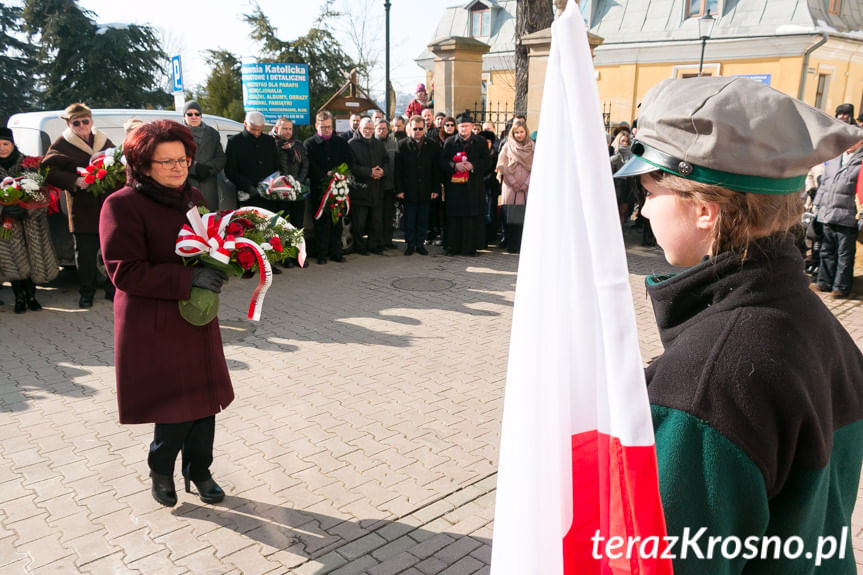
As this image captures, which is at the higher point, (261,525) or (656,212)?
(656,212)

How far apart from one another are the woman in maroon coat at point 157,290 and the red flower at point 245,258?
140 mm

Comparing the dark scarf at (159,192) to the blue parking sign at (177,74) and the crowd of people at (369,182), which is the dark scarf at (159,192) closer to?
the crowd of people at (369,182)

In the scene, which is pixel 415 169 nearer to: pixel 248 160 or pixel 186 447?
pixel 248 160

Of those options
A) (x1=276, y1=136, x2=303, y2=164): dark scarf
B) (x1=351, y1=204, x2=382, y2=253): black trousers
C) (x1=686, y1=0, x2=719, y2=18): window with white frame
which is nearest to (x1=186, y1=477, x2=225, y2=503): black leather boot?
(x1=276, y1=136, x2=303, y2=164): dark scarf

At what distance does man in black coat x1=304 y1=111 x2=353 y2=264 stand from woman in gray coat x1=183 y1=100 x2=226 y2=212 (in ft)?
4.54

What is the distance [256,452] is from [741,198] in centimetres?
393

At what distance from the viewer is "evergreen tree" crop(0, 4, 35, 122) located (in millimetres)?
31250

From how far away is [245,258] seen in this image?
142 inches

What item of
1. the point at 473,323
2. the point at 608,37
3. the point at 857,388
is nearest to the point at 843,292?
the point at 473,323

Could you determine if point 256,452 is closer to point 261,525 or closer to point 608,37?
point 261,525

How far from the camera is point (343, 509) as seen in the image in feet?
12.5

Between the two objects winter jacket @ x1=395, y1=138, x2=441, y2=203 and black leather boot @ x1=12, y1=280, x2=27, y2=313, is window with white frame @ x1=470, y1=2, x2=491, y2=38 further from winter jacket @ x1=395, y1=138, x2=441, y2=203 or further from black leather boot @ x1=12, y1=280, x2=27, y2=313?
black leather boot @ x1=12, y1=280, x2=27, y2=313

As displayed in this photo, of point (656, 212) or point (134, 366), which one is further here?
point (134, 366)

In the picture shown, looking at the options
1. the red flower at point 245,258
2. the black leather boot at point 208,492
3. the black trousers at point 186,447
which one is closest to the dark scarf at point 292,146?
the red flower at point 245,258
